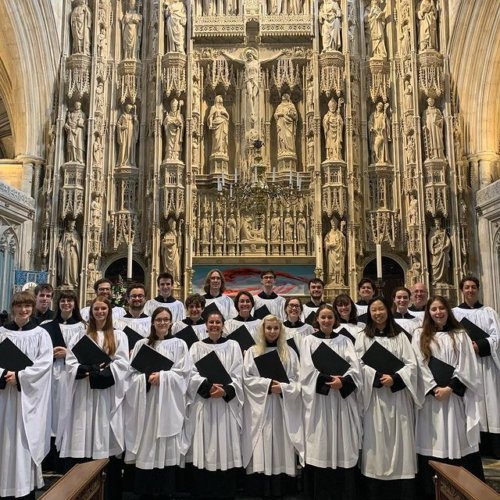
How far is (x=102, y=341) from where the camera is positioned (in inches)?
206

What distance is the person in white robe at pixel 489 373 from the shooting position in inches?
238

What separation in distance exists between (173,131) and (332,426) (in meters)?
10.9

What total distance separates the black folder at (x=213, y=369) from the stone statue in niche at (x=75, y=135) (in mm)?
10376

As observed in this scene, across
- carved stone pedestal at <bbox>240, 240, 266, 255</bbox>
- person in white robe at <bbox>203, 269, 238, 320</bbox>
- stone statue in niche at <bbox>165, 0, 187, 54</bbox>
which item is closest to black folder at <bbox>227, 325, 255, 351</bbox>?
person in white robe at <bbox>203, 269, 238, 320</bbox>

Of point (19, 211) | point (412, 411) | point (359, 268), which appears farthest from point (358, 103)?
point (412, 411)

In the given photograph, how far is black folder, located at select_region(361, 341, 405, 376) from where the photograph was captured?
494 cm

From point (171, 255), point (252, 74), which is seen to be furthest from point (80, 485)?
point (252, 74)

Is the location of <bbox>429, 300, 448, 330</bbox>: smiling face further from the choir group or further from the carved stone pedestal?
the carved stone pedestal

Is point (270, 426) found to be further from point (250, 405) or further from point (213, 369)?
point (213, 369)

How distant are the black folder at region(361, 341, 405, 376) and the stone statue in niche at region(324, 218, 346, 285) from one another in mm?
8576

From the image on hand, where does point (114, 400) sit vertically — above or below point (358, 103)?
Result: below

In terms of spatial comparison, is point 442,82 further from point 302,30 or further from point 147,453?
point 147,453

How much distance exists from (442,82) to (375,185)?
10.5 feet

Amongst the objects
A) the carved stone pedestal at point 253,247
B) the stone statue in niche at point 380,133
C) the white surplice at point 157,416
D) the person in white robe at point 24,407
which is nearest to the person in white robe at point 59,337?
the person in white robe at point 24,407
